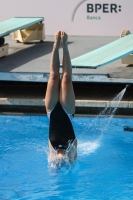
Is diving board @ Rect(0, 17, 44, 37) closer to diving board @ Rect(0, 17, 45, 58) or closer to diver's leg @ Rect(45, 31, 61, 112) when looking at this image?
diving board @ Rect(0, 17, 45, 58)

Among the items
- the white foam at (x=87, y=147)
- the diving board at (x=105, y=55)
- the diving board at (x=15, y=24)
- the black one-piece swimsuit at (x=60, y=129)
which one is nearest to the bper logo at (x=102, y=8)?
the diving board at (x=15, y=24)

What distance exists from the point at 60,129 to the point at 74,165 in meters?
0.75

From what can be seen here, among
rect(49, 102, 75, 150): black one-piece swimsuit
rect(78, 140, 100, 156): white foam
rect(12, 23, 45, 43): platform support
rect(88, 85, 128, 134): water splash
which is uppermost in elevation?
rect(49, 102, 75, 150): black one-piece swimsuit

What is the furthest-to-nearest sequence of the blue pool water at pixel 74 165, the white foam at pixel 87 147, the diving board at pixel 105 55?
the diving board at pixel 105 55 → the white foam at pixel 87 147 → the blue pool water at pixel 74 165

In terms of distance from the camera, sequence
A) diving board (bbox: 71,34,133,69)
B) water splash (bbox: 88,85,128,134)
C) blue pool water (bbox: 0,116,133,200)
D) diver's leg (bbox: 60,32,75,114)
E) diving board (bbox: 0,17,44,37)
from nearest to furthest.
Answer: diver's leg (bbox: 60,32,75,114) < blue pool water (bbox: 0,116,133,200) < diving board (bbox: 71,34,133,69) < water splash (bbox: 88,85,128,134) < diving board (bbox: 0,17,44,37)

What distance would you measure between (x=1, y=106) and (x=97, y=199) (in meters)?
3.42

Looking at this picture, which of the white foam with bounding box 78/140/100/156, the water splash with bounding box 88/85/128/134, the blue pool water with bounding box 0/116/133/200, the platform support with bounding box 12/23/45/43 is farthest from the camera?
the platform support with bounding box 12/23/45/43

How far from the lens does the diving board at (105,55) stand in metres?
8.05

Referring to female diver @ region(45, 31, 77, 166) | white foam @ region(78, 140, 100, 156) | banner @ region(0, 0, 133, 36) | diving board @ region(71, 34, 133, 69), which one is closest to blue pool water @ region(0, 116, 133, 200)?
white foam @ region(78, 140, 100, 156)

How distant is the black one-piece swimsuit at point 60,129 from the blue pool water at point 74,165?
477 millimetres

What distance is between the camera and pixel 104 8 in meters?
12.8

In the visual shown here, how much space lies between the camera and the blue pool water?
6.31 m

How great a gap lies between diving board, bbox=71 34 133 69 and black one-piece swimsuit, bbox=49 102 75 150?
2045mm

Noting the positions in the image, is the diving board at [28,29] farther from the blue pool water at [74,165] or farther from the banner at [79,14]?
the blue pool water at [74,165]
